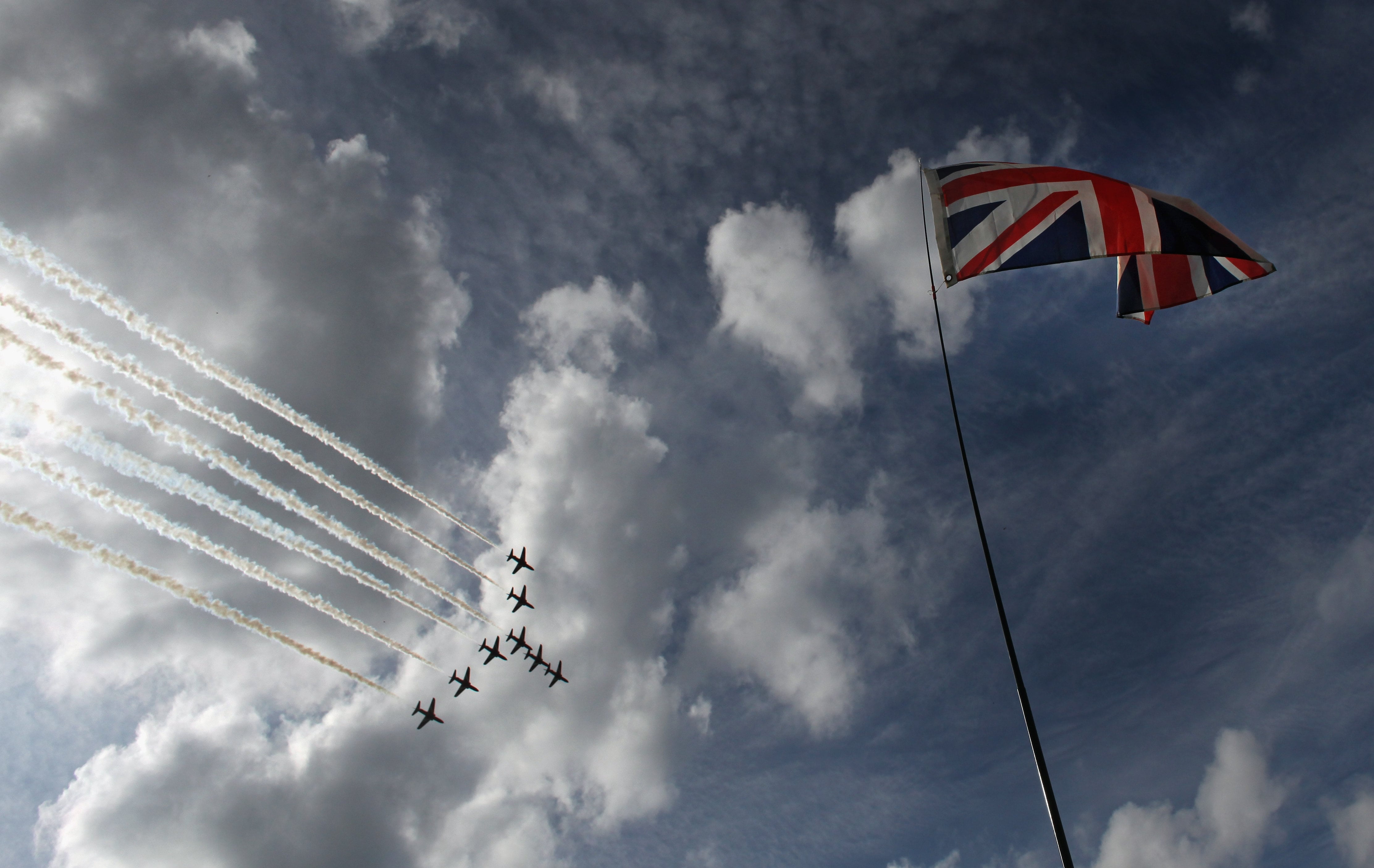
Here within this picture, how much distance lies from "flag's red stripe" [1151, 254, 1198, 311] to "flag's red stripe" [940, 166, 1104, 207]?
4187 millimetres

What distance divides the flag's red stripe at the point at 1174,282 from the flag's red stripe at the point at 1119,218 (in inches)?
132

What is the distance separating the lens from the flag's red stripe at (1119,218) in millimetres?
18656

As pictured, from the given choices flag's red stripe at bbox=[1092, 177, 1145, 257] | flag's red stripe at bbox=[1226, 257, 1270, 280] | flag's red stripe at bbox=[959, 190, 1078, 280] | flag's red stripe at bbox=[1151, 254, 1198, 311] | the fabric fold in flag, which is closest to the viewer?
flag's red stripe at bbox=[959, 190, 1078, 280]

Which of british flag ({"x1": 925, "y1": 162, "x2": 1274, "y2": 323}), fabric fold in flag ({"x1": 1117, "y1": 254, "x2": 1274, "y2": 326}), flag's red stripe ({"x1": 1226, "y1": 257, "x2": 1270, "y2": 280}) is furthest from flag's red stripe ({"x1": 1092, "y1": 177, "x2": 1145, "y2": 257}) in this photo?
flag's red stripe ({"x1": 1226, "y1": 257, "x2": 1270, "y2": 280})

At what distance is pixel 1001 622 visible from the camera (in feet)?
42.4

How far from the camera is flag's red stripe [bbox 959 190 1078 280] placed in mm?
18266

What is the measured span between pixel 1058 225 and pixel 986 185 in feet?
7.76

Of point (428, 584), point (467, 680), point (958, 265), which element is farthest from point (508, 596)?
point (958, 265)

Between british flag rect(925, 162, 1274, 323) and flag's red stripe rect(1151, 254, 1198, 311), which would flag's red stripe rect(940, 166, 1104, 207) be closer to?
british flag rect(925, 162, 1274, 323)

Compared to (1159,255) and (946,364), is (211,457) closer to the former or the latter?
(946,364)

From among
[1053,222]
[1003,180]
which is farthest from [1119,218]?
[1003,180]

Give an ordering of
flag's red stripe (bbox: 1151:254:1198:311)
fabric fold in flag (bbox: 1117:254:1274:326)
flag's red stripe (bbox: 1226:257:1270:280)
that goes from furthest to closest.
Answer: flag's red stripe (bbox: 1151:254:1198:311), fabric fold in flag (bbox: 1117:254:1274:326), flag's red stripe (bbox: 1226:257:1270:280)

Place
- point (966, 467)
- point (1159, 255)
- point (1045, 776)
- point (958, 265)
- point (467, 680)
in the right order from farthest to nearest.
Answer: point (467, 680)
point (1159, 255)
point (958, 265)
point (966, 467)
point (1045, 776)

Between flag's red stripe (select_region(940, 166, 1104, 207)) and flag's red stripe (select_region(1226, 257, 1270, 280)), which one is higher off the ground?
flag's red stripe (select_region(940, 166, 1104, 207))
